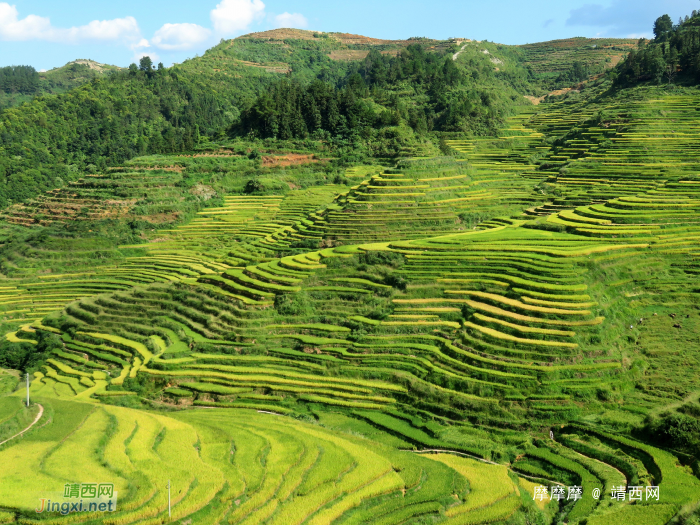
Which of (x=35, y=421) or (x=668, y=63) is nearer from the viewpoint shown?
(x=35, y=421)

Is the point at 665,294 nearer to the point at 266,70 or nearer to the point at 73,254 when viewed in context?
the point at 73,254

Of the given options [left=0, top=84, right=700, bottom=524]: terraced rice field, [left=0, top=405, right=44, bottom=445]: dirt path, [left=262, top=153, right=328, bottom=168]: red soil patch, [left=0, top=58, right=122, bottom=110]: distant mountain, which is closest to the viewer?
[left=0, top=84, right=700, bottom=524]: terraced rice field


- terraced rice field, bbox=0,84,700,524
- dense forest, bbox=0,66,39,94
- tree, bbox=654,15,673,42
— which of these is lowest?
terraced rice field, bbox=0,84,700,524

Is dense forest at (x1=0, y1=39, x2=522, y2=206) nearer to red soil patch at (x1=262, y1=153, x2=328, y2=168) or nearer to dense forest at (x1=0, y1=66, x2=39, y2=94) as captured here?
red soil patch at (x1=262, y1=153, x2=328, y2=168)

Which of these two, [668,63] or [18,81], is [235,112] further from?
[18,81]

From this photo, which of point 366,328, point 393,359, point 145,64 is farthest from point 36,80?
point 393,359

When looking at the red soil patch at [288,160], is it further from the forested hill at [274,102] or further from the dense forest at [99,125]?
the dense forest at [99,125]

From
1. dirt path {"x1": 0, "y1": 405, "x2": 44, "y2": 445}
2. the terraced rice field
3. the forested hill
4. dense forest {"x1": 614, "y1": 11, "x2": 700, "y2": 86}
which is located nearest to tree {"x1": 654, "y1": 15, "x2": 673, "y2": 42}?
the forested hill

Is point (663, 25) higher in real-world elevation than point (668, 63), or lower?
higher
